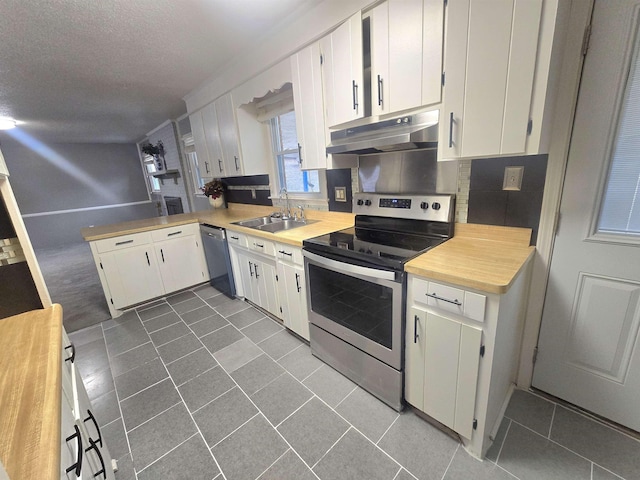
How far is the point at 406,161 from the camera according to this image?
1784 millimetres

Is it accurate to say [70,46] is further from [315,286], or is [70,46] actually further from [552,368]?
[552,368]

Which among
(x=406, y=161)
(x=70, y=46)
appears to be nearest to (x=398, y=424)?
(x=406, y=161)

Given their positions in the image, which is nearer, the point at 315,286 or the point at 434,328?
the point at 434,328

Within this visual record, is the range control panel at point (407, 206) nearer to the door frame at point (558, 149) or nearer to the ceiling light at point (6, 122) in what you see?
the door frame at point (558, 149)

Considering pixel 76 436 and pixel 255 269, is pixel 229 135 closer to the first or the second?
pixel 255 269

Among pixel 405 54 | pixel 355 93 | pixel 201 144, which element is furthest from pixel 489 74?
pixel 201 144

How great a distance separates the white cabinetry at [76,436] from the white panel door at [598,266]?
2.02m

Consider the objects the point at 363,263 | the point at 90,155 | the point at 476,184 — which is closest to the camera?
the point at 363,263

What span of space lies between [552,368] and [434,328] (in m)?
0.87

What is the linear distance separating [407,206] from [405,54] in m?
0.85

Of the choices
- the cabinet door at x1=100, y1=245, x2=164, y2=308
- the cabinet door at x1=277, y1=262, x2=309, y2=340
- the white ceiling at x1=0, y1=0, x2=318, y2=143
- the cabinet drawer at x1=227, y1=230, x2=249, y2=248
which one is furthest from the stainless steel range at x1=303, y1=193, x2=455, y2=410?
the cabinet door at x1=100, y1=245, x2=164, y2=308

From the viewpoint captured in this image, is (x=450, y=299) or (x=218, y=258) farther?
(x=218, y=258)

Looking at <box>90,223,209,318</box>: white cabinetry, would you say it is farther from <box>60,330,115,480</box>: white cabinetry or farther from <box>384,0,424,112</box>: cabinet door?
<box>384,0,424,112</box>: cabinet door

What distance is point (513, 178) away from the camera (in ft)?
4.63
